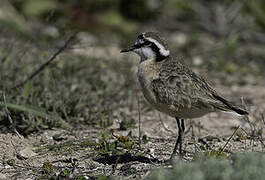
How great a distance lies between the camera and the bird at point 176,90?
4043mm

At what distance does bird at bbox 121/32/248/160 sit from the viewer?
4043 mm

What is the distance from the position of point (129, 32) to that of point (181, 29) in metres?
1.17

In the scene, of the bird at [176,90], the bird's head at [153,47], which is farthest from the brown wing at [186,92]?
the bird's head at [153,47]

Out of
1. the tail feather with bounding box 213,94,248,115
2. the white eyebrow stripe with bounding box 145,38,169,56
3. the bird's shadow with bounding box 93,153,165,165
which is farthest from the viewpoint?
the white eyebrow stripe with bounding box 145,38,169,56

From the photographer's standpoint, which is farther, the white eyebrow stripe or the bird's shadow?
the white eyebrow stripe

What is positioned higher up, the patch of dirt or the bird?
the bird

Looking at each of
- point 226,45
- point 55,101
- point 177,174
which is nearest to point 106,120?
point 55,101

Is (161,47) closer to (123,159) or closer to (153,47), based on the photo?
(153,47)

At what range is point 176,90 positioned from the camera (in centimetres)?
408

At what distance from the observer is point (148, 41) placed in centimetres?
454

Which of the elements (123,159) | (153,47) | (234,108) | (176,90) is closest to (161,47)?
(153,47)

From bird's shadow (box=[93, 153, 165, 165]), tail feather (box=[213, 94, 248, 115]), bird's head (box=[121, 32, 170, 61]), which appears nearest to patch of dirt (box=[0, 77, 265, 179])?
bird's shadow (box=[93, 153, 165, 165])

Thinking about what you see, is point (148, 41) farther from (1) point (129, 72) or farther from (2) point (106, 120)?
(1) point (129, 72)

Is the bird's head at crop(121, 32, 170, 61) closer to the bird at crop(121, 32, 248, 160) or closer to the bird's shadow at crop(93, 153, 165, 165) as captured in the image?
the bird at crop(121, 32, 248, 160)
